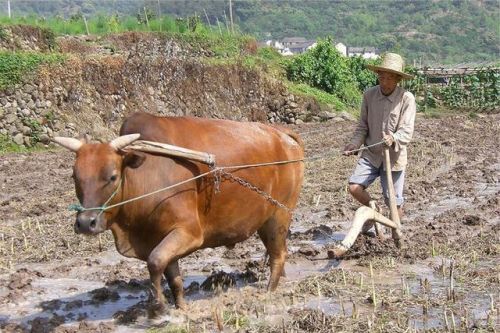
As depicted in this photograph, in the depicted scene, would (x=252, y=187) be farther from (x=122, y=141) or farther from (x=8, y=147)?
(x=8, y=147)

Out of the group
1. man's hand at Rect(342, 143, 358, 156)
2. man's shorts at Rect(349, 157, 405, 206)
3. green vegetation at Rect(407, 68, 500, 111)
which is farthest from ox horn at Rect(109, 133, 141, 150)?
green vegetation at Rect(407, 68, 500, 111)

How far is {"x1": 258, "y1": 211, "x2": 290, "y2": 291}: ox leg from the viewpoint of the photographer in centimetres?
650

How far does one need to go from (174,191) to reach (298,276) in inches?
78.9

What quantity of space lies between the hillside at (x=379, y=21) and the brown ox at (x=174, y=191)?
9747 centimetres

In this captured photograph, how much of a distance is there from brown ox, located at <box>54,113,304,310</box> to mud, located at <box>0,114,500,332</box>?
0.45 metres

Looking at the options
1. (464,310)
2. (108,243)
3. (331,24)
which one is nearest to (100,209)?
(464,310)

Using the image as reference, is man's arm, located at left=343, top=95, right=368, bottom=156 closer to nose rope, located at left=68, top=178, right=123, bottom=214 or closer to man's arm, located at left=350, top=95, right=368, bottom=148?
man's arm, located at left=350, top=95, right=368, bottom=148

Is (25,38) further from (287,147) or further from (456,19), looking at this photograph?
(456,19)

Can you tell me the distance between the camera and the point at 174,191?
17.8 ft

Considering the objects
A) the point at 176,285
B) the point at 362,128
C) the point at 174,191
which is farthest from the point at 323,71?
the point at 174,191

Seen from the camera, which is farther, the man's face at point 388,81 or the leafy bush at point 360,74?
the leafy bush at point 360,74

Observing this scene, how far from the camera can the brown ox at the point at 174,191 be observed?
5.08 metres

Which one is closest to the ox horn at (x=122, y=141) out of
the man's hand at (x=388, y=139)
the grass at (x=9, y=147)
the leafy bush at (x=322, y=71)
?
the man's hand at (x=388, y=139)

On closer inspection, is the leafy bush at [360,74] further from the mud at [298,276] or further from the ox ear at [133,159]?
the ox ear at [133,159]
